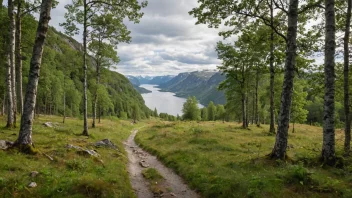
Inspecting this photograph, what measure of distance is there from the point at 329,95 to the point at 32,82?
15294mm

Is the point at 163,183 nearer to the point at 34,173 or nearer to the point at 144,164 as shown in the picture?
the point at 144,164

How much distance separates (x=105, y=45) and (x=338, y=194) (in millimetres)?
31462

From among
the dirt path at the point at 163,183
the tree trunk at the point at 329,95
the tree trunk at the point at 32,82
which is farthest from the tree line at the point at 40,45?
the tree trunk at the point at 329,95

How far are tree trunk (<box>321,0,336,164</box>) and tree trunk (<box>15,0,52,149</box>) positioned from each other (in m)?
14.9

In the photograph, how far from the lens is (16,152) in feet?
39.3

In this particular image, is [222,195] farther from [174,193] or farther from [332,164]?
[332,164]

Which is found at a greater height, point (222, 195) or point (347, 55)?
point (347, 55)

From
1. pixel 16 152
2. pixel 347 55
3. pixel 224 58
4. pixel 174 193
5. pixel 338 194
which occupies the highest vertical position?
pixel 224 58

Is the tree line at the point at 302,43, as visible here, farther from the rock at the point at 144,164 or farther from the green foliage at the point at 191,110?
the green foliage at the point at 191,110

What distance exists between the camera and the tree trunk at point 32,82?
39.9ft

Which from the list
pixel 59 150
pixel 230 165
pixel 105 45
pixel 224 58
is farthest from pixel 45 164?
pixel 224 58

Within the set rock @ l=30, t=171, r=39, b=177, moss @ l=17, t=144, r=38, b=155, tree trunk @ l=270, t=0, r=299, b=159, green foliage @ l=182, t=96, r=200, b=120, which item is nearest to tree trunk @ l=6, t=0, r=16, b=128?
moss @ l=17, t=144, r=38, b=155

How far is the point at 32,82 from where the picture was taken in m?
12.1

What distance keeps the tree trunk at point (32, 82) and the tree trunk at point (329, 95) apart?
14.9 metres
